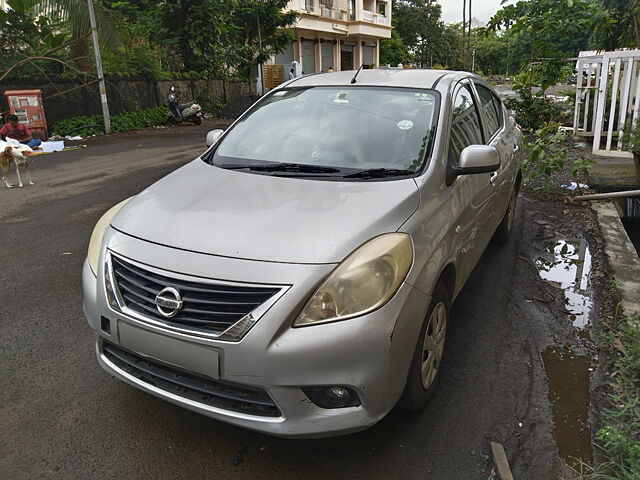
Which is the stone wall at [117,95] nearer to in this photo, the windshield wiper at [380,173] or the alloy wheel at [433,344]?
the windshield wiper at [380,173]

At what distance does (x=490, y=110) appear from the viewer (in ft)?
15.5

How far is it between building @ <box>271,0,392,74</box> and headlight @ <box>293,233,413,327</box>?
3611 cm

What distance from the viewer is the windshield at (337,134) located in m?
3.08

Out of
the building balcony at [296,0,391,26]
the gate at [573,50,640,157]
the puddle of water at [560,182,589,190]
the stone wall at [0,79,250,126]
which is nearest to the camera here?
the puddle of water at [560,182,589,190]

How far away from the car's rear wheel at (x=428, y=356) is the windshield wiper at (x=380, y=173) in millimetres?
652

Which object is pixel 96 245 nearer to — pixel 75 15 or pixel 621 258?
pixel 621 258

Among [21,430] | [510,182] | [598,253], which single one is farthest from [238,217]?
[598,253]

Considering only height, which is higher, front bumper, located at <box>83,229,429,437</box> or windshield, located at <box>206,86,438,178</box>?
windshield, located at <box>206,86,438,178</box>

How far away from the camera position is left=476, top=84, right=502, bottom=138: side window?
14.7 ft

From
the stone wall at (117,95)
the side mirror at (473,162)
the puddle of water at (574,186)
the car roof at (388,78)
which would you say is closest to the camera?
the side mirror at (473,162)

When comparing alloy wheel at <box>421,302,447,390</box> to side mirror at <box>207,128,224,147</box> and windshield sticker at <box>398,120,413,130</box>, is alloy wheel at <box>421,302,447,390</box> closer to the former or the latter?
windshield sticker at <box>398,120,413,130</box>

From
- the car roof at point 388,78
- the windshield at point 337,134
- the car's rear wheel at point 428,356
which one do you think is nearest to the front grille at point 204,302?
the car's rear wheel at point 428,356

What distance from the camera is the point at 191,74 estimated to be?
20.0 m

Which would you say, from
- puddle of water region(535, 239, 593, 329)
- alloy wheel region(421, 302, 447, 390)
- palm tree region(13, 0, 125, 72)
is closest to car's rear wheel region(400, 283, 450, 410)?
alloy wheel region(421, 302, 447, 390)
